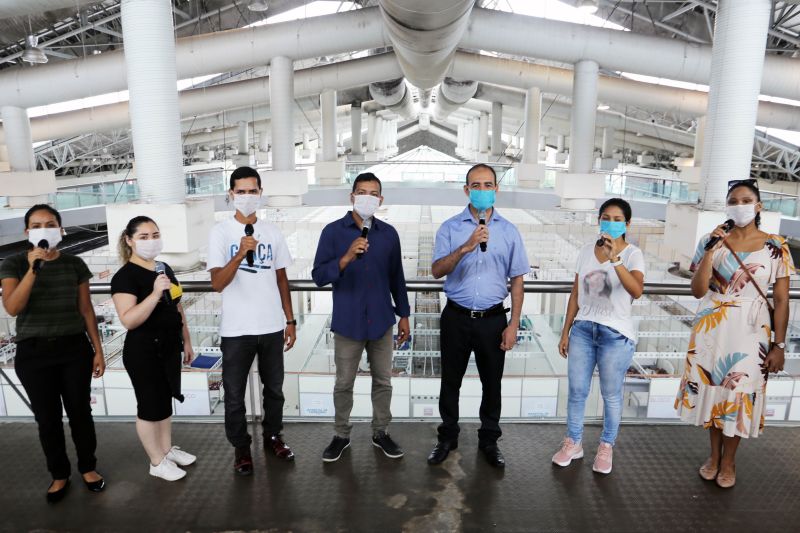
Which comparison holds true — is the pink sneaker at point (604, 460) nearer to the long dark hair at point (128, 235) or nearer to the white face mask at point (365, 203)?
the white face mask at point (365, 203)

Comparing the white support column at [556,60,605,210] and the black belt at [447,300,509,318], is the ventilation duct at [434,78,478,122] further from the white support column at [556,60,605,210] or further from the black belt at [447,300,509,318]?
the black belt at [447,300,509,318]

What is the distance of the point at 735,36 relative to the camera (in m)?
7.21

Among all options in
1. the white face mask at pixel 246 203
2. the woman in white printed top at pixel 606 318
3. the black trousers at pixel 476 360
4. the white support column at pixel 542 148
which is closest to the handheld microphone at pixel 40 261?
the white face mask at pixel 246 203

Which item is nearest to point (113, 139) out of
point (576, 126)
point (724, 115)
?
point (576, 126)

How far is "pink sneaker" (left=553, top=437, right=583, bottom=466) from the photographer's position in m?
3.22

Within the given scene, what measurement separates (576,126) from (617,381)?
38.1 ft

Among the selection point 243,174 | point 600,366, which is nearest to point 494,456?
point 600,366

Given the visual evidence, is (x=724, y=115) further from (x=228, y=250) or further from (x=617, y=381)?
(x=228, y=250)

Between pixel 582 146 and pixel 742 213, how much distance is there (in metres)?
11.6

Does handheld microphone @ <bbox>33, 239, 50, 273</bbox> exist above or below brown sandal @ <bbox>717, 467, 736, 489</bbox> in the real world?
above

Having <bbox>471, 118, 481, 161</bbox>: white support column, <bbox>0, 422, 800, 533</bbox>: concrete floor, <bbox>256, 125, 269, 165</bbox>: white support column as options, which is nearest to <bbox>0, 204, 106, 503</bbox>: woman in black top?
<bbox>0, 422, 800, 533</bbox>: concrete floor

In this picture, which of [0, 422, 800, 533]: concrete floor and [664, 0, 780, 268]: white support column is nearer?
[0, 422, 800, 533]: concrete floor

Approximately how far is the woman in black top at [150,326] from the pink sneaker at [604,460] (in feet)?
7.22

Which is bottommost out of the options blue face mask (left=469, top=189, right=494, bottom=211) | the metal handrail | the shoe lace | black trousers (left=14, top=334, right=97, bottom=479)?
the shoe lace
